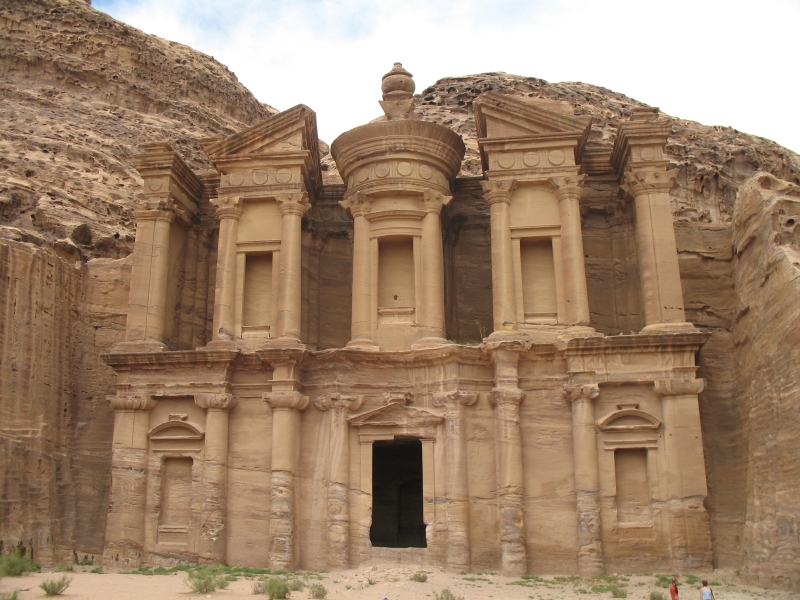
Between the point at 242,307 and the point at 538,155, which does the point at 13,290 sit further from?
the point at 538,155

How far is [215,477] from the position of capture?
19.0 meters

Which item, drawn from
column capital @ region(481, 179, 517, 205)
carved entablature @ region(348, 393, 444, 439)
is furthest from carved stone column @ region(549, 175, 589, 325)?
carved entablature @ region(348, 393, 444, 439)

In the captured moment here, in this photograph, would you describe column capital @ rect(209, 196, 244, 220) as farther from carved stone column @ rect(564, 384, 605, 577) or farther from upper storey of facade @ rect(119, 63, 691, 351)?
carved stone column @ rect(564, 384, 605, 577)

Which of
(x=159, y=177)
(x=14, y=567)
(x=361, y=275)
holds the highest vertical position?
(x=159, y=177)

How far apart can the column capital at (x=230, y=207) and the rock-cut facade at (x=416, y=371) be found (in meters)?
0.06

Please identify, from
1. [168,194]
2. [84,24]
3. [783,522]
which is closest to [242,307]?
[168,194]

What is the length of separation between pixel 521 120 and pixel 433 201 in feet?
9.75

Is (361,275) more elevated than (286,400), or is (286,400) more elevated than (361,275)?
(361,275)

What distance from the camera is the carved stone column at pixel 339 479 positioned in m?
18.2

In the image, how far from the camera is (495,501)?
59.8ft

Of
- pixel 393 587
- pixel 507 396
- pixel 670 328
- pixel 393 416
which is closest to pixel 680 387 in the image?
pixel 670 328

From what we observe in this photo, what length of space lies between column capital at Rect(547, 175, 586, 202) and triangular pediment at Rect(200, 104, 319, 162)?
6379 millimetres

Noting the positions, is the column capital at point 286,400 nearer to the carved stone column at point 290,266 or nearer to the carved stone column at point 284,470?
the carved stone column at point 284,470

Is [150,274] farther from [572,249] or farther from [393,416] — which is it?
[572,249]
